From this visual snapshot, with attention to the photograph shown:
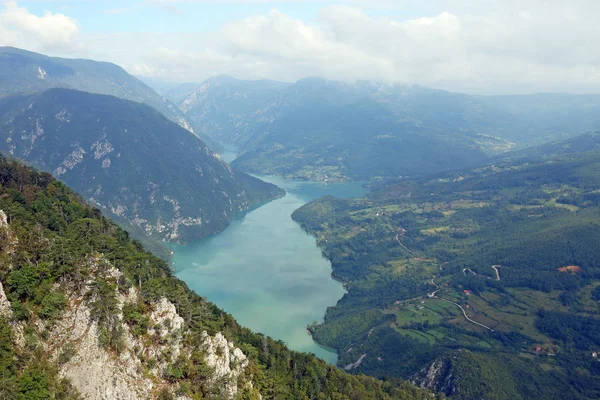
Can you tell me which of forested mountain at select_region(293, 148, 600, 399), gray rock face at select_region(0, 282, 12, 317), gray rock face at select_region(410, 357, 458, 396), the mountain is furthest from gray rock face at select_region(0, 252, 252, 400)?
the mountain

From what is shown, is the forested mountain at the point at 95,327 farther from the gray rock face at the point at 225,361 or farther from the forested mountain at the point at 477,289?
the forested mountain at the point at 477,289

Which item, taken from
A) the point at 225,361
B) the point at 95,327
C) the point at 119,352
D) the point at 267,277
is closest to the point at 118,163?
the point at 267,277

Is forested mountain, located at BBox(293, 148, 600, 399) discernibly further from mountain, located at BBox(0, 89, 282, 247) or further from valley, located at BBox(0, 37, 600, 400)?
mountain, located at BBox(0, 89, 282, 247)

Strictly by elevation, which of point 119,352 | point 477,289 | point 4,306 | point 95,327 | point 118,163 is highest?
point 4,306

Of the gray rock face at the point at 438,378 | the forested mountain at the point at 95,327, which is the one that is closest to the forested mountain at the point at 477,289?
the gray rock face at the point at 438,378

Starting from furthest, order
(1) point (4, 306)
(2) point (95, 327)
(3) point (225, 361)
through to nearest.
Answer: (3) point (225, 361)
(2) point (95, 327)
(1) point (4, 306)

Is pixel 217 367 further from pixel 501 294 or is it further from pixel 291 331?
pixel 501 294

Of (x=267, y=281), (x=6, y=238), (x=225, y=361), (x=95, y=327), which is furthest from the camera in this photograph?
(x=267, y=281)

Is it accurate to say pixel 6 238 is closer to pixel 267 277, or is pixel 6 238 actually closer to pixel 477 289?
pixel 267 277
